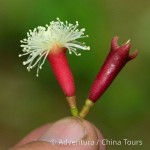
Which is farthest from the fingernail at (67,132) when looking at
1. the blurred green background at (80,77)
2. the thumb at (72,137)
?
the blurred green background at (80,77)

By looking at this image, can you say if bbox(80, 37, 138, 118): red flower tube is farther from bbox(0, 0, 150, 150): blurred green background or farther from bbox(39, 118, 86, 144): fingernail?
bbox(0, 0, 150, 150): blurred green background

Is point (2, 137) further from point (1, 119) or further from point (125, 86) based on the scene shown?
point (125, 86)

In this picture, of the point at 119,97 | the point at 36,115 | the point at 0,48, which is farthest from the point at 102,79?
the point at 0,48

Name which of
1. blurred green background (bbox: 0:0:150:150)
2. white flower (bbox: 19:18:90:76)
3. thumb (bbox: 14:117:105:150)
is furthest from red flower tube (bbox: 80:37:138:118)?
blurred green background (bbox: 0:0:150:150)

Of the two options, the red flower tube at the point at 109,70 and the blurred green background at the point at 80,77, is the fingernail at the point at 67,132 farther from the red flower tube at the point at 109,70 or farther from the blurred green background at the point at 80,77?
the blurred green background at the point at 80,77

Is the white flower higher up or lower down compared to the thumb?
higher up

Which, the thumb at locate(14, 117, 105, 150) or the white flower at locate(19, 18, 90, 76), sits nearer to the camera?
the thumb at locate(14, 117, 105, 150)
